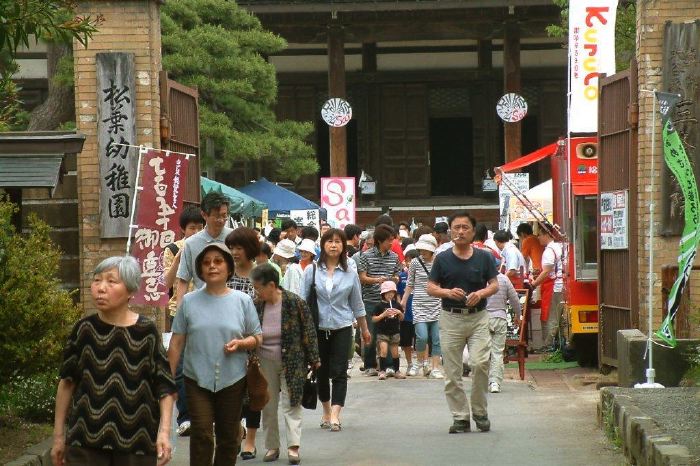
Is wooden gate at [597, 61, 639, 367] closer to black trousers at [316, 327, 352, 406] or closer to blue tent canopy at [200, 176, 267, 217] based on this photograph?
black trousers at [316, 327, 352, 406]

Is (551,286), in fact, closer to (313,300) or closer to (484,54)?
(313,300)

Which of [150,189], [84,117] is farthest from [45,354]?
[84,117]

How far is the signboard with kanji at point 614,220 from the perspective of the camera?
14.4 meters

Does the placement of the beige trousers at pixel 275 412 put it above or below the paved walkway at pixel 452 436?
above

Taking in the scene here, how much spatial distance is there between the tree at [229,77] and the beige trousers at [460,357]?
44.9 feet

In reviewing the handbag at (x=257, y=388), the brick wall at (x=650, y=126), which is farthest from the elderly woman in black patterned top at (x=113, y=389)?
the brick wall at (x=650, y=126)

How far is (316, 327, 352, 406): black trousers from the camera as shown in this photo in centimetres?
1127

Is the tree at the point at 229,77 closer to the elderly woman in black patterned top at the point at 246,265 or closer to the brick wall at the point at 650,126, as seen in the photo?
the brick wall at the point at 650,126

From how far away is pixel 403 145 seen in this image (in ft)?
107

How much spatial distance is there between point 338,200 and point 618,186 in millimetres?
11030

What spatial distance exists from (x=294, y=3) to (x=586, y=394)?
16.3 metres

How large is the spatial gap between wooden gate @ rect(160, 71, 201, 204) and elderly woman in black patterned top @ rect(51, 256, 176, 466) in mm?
6931

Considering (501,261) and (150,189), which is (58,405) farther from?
(501,261)

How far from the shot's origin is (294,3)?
28219 mm
